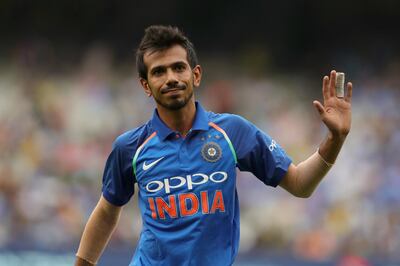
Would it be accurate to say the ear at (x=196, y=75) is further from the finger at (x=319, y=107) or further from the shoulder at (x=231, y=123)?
the finger at (x=319, y=107)

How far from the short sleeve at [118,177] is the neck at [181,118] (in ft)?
0.96

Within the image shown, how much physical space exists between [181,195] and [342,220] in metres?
8.23

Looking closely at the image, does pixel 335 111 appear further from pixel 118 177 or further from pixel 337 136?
pixel 118 177

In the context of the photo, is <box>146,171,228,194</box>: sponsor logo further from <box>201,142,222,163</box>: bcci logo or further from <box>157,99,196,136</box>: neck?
<box>157,99,196,136</box>: neck

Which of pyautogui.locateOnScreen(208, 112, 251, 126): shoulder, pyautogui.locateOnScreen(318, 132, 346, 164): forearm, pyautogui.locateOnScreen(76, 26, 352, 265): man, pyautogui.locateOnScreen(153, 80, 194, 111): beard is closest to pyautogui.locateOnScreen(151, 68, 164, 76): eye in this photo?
pyautogui.locateOnScreen(76, 26, 352, 265): man

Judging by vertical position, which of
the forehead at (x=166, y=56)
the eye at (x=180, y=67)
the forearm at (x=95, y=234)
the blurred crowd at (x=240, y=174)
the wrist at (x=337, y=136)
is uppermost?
the blurred crowd at (x=240, y=174)

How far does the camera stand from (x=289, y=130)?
43.5 feet

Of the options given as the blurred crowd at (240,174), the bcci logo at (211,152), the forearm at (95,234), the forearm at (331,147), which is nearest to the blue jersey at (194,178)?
the bcci logo at (211,152)

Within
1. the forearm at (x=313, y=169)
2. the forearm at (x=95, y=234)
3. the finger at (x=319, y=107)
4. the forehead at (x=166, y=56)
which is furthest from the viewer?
the forearm at (x=95, y=234)

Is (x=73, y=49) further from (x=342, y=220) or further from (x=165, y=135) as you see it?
(x=165, y=135)

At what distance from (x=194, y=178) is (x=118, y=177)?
0.52 metres

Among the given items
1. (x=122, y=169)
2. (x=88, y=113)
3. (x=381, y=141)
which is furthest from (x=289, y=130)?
(x=122, y=169)

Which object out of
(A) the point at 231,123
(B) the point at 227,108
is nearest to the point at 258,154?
(A) the point at 231,123

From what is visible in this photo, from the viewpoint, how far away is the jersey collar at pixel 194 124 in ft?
16.0
